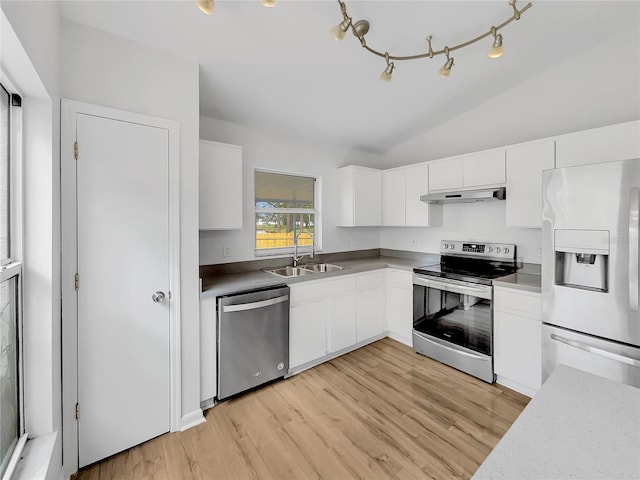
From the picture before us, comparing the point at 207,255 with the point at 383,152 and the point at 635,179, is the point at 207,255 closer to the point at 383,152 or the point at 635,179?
the point at 383,152

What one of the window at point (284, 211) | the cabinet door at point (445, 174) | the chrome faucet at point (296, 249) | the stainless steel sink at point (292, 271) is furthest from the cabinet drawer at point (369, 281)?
the cabinet door at point (445, 174)

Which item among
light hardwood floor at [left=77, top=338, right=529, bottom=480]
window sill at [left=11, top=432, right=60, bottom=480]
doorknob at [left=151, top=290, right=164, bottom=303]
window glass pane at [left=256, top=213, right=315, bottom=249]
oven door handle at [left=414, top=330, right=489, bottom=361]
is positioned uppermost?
window glass pane at [left=256, top=213, right=315, bottom=249]

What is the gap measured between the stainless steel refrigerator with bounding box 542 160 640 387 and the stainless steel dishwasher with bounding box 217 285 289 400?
2047 mm

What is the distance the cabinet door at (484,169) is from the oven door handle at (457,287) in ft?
3.36

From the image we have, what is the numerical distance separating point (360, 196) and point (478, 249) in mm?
1478

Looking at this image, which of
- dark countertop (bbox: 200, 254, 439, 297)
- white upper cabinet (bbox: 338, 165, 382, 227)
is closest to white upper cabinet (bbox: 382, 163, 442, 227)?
white upper cabinet (bbox: 338, 165, 382, 227)

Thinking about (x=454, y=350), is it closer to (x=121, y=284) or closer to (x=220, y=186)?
(x=220, y=186)

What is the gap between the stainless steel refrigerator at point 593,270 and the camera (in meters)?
1.77

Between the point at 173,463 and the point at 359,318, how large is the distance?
2013 mm

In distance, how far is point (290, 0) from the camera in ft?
5.78

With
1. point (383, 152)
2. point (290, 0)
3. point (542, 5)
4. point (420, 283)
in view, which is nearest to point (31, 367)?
point (290, 0)

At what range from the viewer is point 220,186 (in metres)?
2.51

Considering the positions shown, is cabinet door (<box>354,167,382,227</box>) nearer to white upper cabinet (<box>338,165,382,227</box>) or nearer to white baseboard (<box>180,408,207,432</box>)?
white upper cabinet (<box>338,165,382,227</box>)

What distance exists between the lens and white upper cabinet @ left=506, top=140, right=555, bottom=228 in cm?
248
